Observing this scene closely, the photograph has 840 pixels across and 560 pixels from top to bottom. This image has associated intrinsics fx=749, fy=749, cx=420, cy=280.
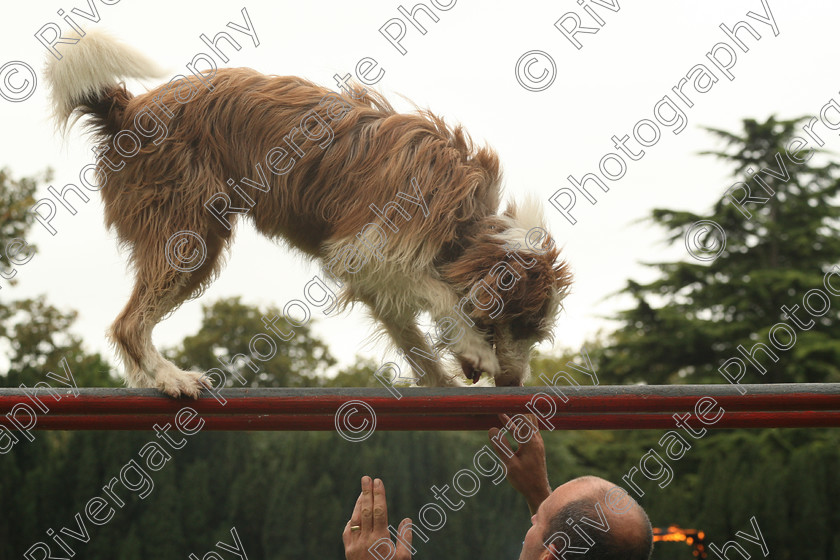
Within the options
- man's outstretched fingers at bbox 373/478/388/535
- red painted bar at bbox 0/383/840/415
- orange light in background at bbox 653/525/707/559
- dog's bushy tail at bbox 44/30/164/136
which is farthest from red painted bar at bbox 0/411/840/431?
orange light in background at bbox 653/525/707/559

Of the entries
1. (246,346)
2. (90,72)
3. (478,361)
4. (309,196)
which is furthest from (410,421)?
(246,346)

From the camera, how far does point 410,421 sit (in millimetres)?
3137

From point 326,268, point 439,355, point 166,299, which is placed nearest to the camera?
point 166,299

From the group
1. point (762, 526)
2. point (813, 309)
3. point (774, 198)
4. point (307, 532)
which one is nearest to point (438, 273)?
point (307, 532)

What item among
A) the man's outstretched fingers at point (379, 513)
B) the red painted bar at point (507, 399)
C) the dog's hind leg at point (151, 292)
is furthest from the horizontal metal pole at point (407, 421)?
the man's outstretched fingers at point (379, 513)

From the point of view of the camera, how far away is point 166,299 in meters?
3.85

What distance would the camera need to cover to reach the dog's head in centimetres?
389

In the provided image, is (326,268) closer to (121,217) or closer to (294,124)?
(294,124)

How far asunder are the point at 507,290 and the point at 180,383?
167cm

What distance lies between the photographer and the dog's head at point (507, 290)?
3.89 metres

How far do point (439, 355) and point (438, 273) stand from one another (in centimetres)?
65

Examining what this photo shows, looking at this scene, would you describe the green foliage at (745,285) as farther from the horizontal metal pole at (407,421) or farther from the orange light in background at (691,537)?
the horizontal metal pole at (407,421)

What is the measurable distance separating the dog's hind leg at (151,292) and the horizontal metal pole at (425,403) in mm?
595

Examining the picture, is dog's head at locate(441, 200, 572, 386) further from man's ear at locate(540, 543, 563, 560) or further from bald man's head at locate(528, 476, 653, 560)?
man's ear at locate(540, 543, 563, 560)
